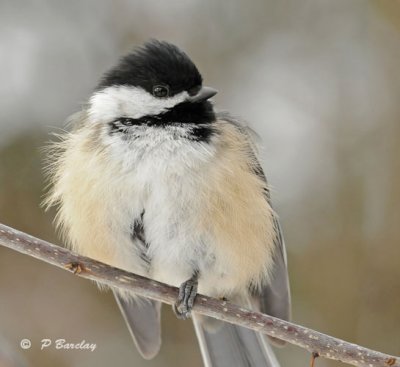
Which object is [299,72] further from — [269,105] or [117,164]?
[117,164]

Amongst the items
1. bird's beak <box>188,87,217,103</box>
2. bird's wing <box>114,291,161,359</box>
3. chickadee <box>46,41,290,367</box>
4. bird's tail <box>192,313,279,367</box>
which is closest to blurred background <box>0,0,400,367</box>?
bird's wing <box>114,291,161,359</box>

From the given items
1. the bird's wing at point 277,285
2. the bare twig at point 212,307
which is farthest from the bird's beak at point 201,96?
the bare twig at point 212,307

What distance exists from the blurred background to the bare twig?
1.13 meters

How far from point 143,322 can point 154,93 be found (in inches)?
45.7

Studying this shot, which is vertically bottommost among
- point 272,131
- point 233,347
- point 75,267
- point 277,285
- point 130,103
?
point 233,347

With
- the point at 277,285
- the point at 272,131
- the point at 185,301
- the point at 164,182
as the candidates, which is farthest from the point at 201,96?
the point at 272,131

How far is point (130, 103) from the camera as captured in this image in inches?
119

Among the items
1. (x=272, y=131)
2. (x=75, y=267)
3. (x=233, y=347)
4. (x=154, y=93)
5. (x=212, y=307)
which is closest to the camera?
(x=75, y=267)

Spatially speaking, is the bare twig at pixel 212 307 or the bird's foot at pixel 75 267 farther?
the bird's foot at pixel 75 267

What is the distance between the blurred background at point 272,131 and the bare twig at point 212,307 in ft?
3.72

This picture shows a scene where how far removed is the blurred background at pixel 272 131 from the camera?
162 inches

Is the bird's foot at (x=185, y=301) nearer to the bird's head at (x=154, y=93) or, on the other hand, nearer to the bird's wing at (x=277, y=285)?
the bird's wing at (x=277, y=285)

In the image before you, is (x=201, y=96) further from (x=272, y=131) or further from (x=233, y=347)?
(x=272, y=131)

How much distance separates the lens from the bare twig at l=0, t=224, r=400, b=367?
2576 mm
